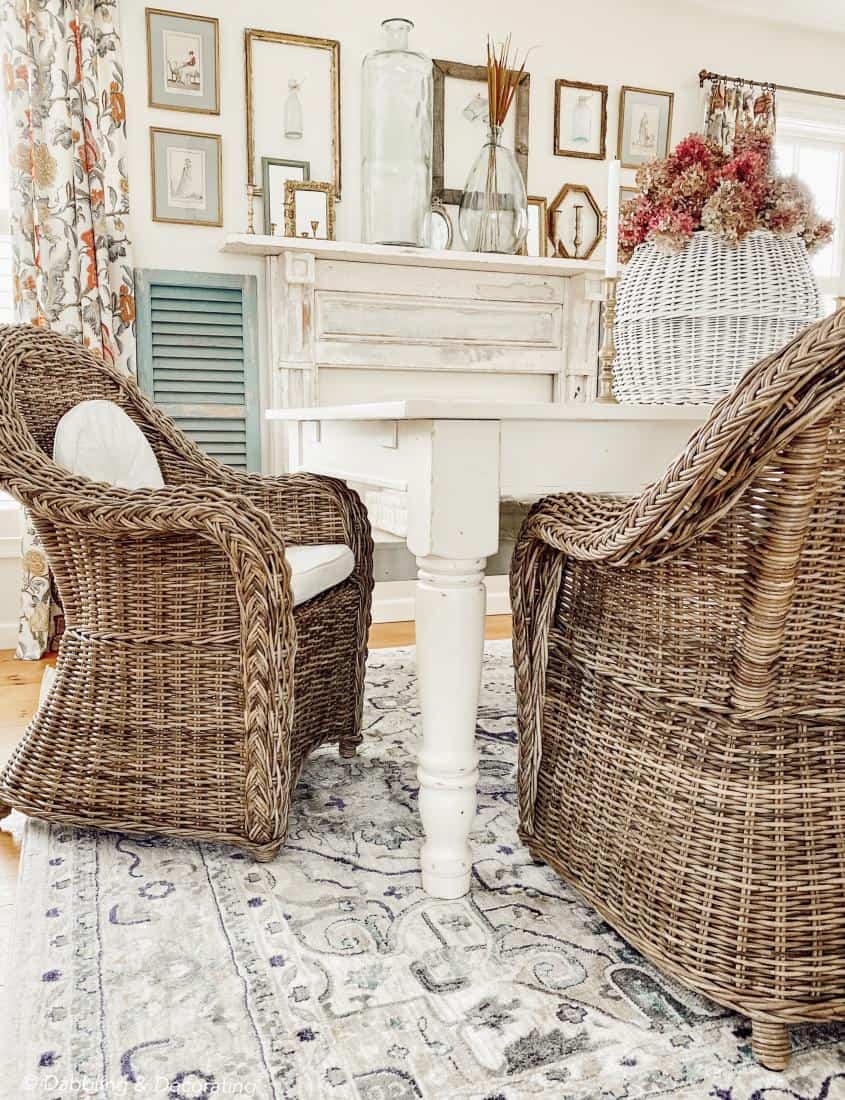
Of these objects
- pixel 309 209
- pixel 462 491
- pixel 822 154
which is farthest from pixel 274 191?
pixel 822 154

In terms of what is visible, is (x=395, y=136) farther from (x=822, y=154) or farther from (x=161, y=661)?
(x=161, y=661)

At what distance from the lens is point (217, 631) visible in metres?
1.53

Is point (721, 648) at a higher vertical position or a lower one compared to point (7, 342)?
lower

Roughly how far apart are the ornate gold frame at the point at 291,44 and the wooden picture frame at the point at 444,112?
0.40 metres

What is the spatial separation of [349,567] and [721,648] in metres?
0.98

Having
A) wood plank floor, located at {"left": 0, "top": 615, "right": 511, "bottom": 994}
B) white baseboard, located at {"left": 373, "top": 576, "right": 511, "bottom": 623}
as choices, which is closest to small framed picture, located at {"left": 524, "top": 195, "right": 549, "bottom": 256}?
white baseboard, located at {"left": 373, "top": 576, "right": 511, "bottom": 623}

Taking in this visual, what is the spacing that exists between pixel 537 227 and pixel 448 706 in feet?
9.42

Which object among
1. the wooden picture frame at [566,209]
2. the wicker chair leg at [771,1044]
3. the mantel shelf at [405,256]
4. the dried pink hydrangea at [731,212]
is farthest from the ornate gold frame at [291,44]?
the wicker chair leg at [771,1044]

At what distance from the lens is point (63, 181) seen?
9.84 ft

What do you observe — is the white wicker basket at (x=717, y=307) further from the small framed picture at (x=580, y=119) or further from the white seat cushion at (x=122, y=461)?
the small framed picture at (x=580, y=119)

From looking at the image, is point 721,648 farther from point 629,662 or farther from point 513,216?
point 513,216

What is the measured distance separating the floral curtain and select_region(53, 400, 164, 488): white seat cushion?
4.28 feet

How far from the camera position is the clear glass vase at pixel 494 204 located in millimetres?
3443

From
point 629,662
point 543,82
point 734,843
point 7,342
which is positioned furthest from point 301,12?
point 734,843
